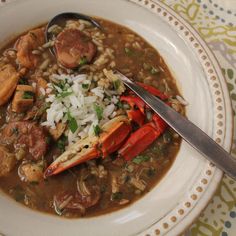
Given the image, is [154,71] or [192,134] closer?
[192,134]

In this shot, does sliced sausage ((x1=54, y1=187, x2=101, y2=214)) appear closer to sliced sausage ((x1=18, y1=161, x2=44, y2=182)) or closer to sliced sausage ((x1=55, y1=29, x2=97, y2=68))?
sliced sausage ((x1=18, y1=161, x2=44, y2=182))

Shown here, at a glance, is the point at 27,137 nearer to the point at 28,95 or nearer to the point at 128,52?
the point at 28,95

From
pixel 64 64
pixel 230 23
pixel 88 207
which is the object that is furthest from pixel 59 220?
pixel 230 23

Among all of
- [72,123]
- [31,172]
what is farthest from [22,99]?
[31,172]

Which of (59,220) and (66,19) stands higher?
(66,19)

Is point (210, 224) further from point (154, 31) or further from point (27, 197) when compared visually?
point (154, 31)

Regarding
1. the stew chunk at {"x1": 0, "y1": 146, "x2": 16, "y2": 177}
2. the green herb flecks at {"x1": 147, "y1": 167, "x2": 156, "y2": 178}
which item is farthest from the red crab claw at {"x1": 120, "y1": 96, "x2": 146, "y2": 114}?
the stew chunk at {"x1": 0, "y1": 146, "x2": 16, "y2": 177}

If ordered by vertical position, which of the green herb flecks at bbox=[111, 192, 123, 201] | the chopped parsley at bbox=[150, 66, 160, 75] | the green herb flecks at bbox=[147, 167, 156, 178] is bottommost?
the green herb flecks at bbox=[111, 192, 123, 201]
